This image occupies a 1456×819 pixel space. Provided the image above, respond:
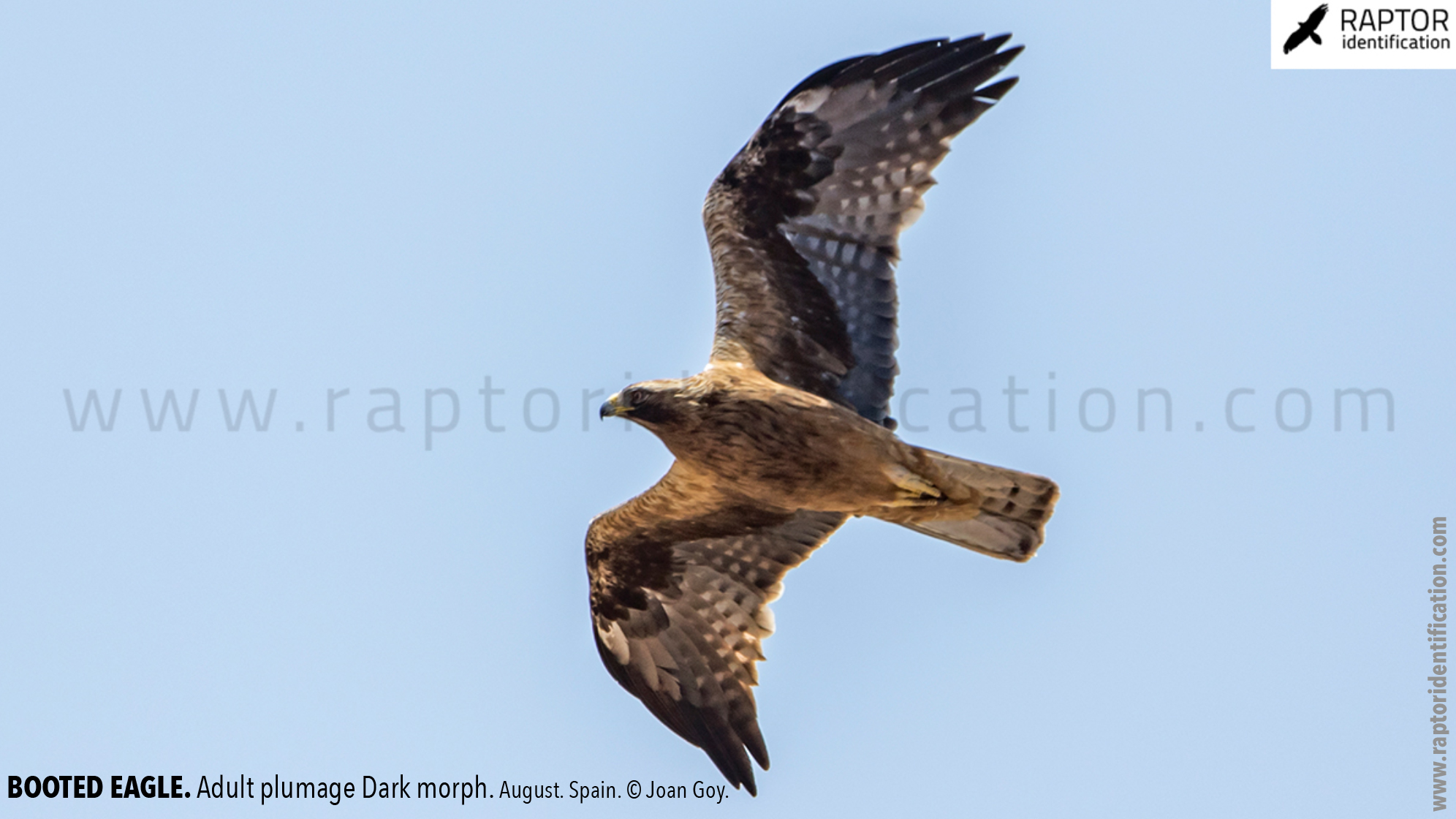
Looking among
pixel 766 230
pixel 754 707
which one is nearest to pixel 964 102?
pixel 766 230

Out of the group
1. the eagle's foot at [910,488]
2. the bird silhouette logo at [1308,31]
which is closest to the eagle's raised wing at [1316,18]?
the bird silhouette logo at [1308,31]

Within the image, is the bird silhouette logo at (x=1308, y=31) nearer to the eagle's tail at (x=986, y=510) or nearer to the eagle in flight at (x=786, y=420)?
the eagle in flight at (x=786, y=420)

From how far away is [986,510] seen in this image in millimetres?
11219

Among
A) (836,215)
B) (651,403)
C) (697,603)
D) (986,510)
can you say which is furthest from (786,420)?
(697,603)

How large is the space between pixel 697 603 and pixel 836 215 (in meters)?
3.18

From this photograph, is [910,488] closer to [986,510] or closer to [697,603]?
[986,510]

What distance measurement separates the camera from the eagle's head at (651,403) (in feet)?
34.7

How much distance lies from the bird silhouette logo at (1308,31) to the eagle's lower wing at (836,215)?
400cm

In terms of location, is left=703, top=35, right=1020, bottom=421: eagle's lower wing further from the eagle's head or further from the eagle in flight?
the eagle's head

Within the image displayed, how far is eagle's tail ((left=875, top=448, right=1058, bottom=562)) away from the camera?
10914 mm

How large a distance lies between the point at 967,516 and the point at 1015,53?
10.5 feet

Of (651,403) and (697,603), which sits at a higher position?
(651,403)

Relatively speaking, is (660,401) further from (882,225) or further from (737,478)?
(882,225)

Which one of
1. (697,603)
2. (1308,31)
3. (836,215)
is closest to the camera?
(836,215)
